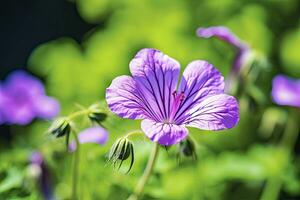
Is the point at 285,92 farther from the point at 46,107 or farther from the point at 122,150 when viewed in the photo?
the point at 122,150

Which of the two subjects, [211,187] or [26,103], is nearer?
[211,187]

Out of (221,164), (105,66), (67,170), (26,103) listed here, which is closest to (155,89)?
(67,170)

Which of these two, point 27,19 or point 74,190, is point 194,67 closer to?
point 74,190

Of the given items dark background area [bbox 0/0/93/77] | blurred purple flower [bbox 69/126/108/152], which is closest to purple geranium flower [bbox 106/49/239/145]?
blurred purple flower [bbox 69/126/108/152]

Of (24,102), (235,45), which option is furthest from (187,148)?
(24,102)

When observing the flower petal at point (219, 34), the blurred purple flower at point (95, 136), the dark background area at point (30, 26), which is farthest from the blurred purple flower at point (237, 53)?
the dark background area at point (30, 26)

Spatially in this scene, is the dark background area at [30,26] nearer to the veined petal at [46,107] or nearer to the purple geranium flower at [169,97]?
the veined petal at [46,107]

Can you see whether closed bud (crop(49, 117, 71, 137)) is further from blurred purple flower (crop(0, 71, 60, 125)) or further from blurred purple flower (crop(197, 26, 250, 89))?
blurred purple flower (crop(0, 71, 60, 125))
